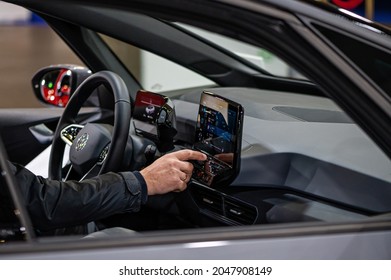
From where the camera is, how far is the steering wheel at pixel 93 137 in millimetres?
1987

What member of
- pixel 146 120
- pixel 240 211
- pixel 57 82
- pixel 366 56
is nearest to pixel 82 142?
pixel 146 120

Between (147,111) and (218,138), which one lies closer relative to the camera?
(218,138)

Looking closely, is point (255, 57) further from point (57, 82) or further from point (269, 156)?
point (269, 156)

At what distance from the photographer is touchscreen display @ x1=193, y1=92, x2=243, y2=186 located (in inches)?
72.1

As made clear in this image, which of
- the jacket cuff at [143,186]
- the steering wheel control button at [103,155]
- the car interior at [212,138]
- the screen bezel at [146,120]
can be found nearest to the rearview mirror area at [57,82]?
the car interior at [212,138]

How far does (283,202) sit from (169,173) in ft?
0.92

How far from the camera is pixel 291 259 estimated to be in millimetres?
1222

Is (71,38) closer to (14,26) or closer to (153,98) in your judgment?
(153,98)

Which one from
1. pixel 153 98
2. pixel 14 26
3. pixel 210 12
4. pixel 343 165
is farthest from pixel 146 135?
pixel 14 26

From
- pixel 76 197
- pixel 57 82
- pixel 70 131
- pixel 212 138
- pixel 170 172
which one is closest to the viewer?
pixel 76 197

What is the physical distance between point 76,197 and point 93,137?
1.90 ft

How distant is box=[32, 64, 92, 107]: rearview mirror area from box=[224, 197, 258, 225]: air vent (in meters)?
1.02

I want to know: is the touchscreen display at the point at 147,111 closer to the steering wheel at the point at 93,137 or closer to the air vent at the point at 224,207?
the steering wheel at the point at 93,137

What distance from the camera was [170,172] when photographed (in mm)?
1811
